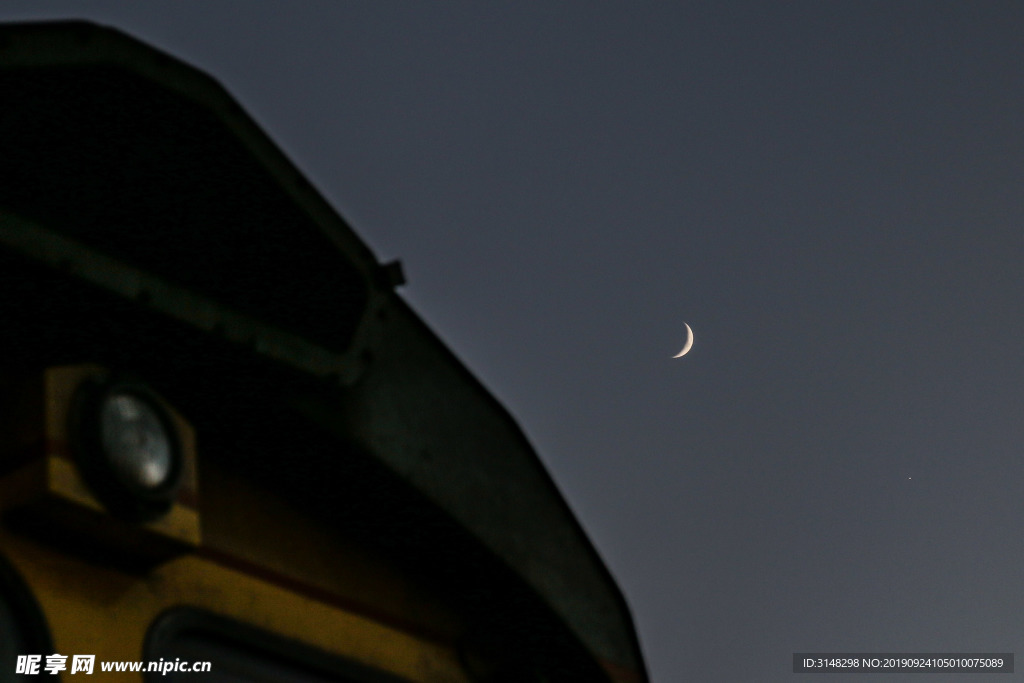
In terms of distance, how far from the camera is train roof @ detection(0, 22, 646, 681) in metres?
3.00

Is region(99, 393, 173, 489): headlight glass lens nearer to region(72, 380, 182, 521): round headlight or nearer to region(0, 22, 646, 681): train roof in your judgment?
region(72, 380, 182, 521): round headlight

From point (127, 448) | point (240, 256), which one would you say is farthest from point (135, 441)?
point (240, 256)

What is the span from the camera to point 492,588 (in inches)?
169

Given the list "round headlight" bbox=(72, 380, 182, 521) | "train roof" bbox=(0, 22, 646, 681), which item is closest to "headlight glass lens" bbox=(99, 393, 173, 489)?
"round headlight" bbox=(72, 380, 182, 521)

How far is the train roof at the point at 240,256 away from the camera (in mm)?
3004

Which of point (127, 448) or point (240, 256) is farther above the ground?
point (240, 256)

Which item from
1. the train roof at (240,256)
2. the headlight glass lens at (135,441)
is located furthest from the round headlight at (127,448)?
the train roof at (240,256)

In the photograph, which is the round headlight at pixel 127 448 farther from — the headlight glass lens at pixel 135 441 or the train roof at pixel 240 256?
the train roof at pixel 240 256

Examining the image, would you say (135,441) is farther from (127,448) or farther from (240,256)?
(240,256)

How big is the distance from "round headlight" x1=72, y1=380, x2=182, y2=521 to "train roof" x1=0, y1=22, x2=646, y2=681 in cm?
25

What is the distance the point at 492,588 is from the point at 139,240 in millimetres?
1725

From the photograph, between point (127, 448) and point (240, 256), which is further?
point (240, 256)

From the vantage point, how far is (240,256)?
3680mm

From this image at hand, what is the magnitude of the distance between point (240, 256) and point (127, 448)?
86 cm
